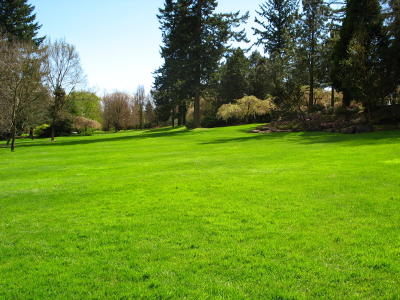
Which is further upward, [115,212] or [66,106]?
[66,106]

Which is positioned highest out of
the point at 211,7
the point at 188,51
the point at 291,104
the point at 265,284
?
the point at 211,7

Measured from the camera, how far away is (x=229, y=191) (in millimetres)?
8500

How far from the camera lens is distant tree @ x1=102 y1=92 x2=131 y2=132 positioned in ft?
228

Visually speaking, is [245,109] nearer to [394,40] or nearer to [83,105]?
[394,40]

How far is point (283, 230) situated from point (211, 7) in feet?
135

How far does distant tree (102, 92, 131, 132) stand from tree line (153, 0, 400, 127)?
2185 cm

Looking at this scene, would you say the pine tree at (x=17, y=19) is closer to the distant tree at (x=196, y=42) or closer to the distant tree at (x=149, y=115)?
the distant tree at (x=196, y=42)

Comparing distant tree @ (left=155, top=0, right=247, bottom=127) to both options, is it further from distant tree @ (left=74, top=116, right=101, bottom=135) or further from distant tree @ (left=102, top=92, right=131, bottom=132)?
distant tree @ (left=102, top=92, right=131, bottom=132)

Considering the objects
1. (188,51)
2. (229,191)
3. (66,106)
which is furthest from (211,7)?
(229,191)

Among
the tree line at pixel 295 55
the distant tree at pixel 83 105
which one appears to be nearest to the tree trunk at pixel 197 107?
the tree line at pixel 295 55

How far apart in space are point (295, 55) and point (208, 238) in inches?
1490

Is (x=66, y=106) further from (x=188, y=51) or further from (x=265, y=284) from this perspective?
(x=265, y=284)

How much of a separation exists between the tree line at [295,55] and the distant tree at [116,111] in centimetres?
2185

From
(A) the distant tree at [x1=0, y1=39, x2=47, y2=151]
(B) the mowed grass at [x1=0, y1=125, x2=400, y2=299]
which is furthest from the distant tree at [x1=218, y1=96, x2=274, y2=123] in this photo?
(B) the mowed grass at [x1=0, y1=125, x2=400, y2=299]
